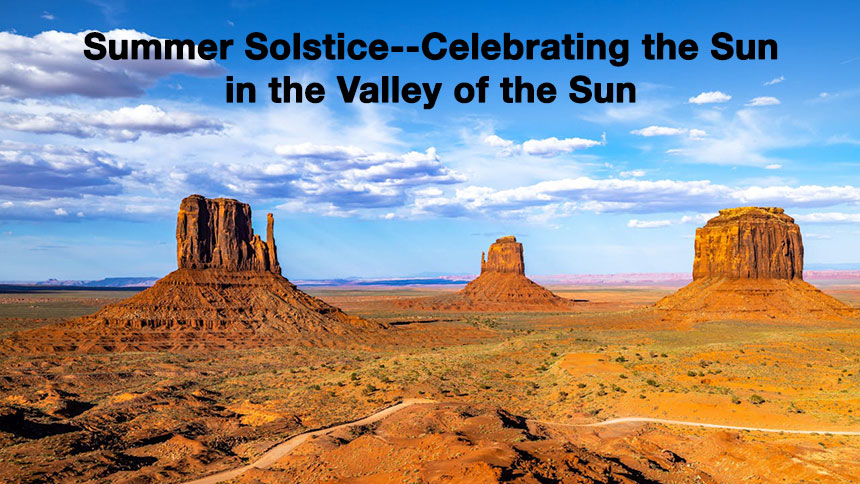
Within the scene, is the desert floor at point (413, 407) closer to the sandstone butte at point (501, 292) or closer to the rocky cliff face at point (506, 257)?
the sandstone butte at point (501, 292)

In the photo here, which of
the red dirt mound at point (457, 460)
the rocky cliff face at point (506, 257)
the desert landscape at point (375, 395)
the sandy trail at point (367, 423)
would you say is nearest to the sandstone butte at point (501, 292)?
the rocky cliff face at point (506, 257)

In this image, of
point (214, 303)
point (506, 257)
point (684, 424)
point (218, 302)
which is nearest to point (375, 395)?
point (684, 424)

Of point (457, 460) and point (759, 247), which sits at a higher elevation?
point (759, 247)

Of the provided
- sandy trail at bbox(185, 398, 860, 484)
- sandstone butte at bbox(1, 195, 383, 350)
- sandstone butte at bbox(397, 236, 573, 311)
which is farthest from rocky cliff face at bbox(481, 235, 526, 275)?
sandy trail at bbox(185, 398, 860, 484)

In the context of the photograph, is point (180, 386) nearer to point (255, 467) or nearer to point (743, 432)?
point (255, 467)

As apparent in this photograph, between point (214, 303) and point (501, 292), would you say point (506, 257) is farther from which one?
point (214, 303)

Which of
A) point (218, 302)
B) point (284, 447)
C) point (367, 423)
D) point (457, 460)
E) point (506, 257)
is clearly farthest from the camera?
point (506, 257)

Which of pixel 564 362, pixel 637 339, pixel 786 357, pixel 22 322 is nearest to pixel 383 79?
pixel 564 362

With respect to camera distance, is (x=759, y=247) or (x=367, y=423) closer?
(x=367, y=423)
